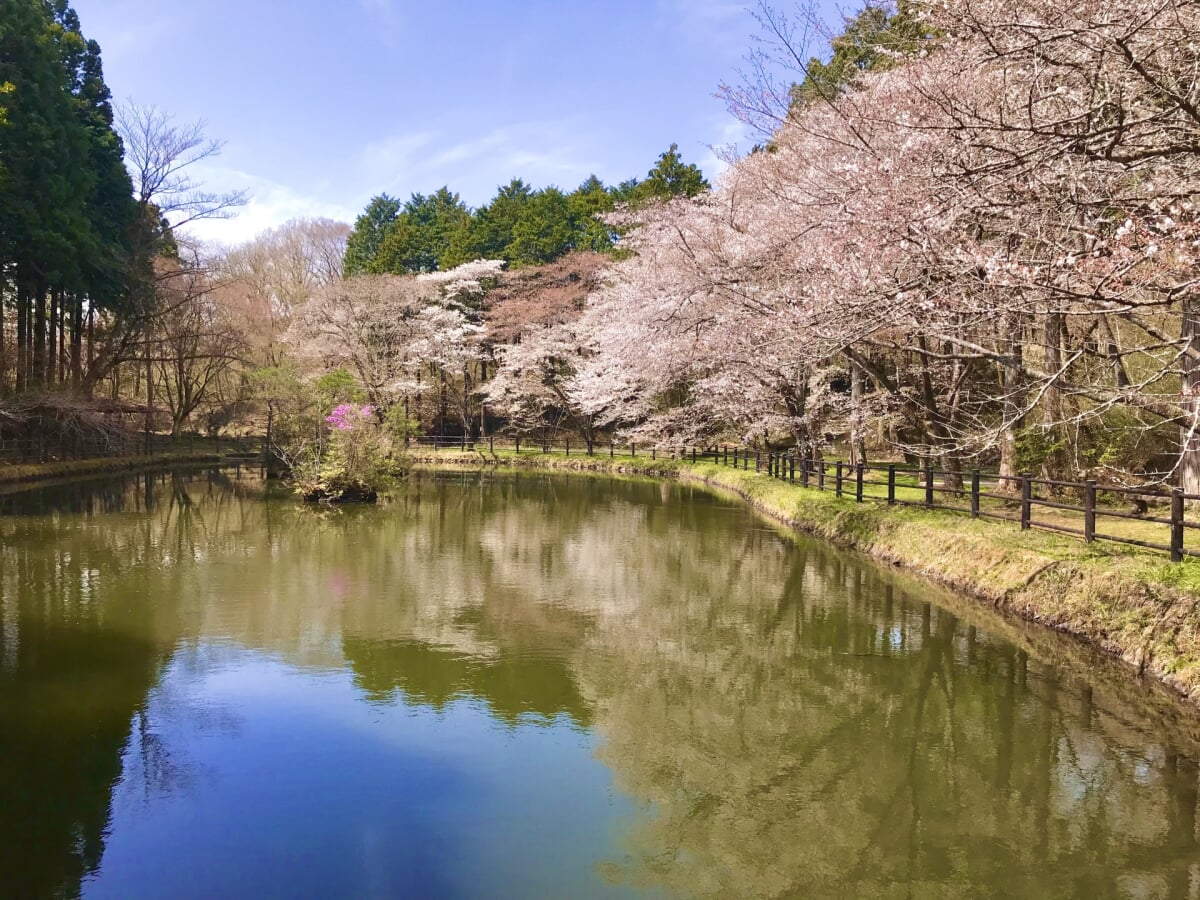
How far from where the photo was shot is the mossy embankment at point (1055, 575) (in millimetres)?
6852

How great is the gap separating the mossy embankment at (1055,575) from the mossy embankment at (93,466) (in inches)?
779

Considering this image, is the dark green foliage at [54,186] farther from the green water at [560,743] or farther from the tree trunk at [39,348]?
the green water at [560,743]

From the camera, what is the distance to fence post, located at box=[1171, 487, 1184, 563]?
305 inches

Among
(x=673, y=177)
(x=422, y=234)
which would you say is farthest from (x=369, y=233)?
(x=673, y=177)

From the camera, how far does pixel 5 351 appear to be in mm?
22078

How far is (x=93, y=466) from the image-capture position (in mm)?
26219

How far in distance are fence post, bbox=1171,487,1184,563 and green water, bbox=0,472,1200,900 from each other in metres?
1.30

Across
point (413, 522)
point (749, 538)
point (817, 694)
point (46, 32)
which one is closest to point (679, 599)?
point (817, 694)

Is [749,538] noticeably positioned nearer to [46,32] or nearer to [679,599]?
[679,599]

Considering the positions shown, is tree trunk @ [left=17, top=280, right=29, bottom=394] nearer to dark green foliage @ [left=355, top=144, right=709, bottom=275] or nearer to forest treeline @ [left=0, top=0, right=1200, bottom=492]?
forest treeline @ [left=0, top=0, right=1200, bottom=492]

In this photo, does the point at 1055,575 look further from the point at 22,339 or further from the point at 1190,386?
the point at 22,339

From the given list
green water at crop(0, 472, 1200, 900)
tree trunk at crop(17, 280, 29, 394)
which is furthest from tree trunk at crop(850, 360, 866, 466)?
tree trunk at crop(17, 280, 29, 394)

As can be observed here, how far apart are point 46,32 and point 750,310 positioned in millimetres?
19544

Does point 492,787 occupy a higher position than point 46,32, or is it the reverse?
point 46,32
